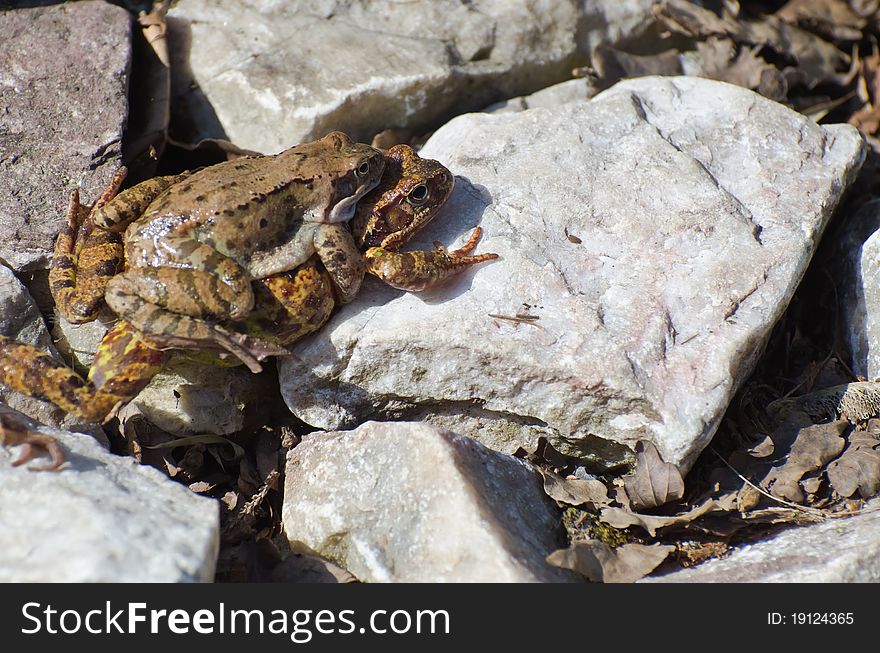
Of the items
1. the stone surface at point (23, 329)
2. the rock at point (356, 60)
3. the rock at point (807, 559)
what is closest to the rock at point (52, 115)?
the stone surface at point (23, 329)

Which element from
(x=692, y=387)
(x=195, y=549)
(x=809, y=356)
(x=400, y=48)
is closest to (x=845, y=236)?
(x=809, y=356)

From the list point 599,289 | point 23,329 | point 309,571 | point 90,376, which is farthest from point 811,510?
point 23,329

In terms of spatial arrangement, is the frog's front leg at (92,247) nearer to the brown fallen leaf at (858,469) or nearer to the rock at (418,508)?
the rock at (418,508)

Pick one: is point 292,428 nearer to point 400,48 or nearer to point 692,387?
point 692,387

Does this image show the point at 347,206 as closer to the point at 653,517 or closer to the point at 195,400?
the point at 195,400

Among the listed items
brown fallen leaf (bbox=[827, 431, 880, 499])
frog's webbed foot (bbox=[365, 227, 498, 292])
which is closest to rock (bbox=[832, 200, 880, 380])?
brown fallen leaf (bbox=[827, 431, 880, 499])
